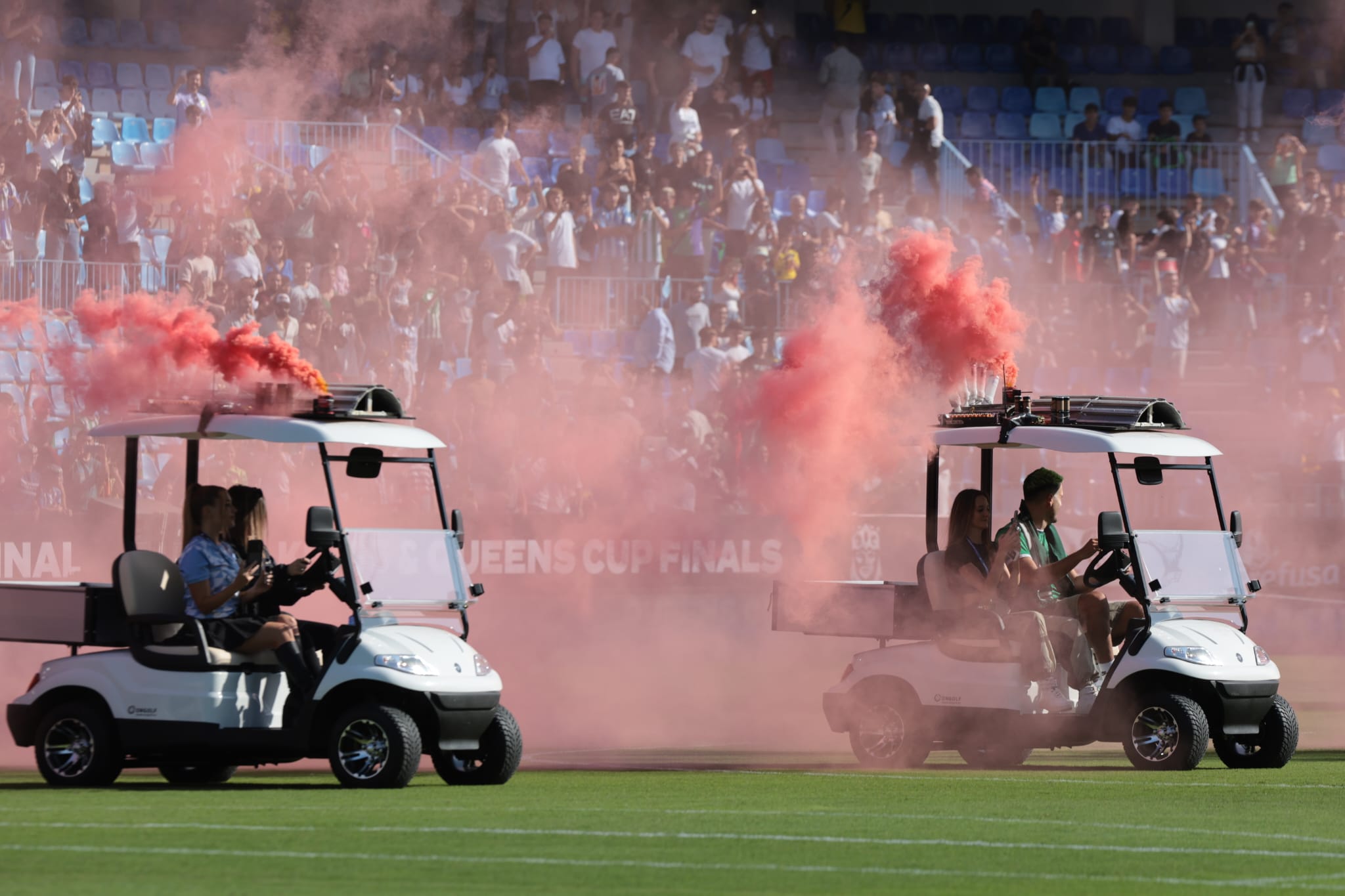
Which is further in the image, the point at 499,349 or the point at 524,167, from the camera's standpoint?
the point at 524,167

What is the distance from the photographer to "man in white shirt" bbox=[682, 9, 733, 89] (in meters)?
24.8

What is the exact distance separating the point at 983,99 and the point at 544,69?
6.47m

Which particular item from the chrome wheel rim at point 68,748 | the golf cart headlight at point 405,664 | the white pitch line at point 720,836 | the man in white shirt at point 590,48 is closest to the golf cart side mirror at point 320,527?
the golf cart headlight at point 405,664

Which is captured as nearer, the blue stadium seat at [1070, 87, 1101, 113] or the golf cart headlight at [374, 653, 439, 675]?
the golf cart headlight at [374, 653, 439, 675]

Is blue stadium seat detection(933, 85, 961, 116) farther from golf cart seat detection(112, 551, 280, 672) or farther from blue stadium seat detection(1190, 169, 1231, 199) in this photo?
golf cart seat detection(112, 551, 280, 672)

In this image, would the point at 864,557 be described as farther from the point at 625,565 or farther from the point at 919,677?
the point at 919,677

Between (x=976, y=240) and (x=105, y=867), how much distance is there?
18504 mm

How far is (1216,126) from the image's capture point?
27.6 meters

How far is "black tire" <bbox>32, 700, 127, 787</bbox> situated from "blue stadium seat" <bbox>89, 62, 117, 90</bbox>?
551 inches

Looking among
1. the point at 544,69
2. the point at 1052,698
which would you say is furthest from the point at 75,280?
the point at 1052,698

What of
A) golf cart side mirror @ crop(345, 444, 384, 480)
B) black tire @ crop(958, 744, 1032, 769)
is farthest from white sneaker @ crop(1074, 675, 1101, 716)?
golf cart side mirror @ crop(345, 444, 384, 480)

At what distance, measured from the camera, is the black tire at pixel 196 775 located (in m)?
10.7

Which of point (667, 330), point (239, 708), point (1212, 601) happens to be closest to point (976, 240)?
point (667, 330)

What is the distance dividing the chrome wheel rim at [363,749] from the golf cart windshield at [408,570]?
61cm
